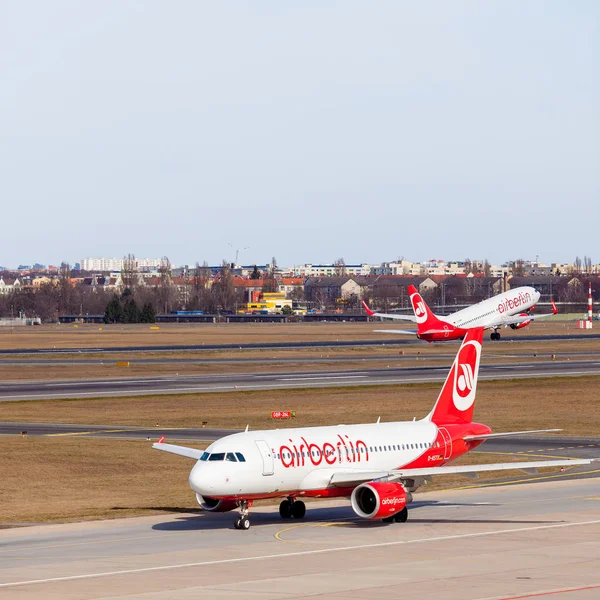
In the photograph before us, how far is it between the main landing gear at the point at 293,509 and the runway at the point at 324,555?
1.51ft

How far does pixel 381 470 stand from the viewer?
146 ft

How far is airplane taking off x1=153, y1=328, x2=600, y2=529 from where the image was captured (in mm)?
40156

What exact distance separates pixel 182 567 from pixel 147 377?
8681 cm

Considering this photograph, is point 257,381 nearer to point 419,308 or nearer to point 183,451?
point 419,308

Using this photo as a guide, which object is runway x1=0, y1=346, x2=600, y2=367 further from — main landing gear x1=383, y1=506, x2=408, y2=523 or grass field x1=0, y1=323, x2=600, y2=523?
main landing gear x1=383, y1=506, x2=408, y2=523

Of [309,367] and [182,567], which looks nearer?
[182,567]

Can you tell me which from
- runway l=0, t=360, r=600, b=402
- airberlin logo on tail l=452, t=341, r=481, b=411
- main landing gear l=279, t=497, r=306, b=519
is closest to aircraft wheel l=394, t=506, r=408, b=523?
main landing gear l=279, t=497, r=306, b=519

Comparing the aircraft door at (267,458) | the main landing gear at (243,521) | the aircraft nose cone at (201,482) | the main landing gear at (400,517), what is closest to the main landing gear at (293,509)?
the main landing gear at (243,521)

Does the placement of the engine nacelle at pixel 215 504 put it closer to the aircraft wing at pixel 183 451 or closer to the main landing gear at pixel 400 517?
the aircraft wing at pixel 183 451

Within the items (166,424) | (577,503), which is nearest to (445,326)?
(166,424)

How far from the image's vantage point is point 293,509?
44844mm

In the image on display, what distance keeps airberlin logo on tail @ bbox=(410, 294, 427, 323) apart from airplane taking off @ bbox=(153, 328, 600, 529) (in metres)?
85.0

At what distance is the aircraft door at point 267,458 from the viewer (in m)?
40.6

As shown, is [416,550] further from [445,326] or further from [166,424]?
[445,326]
